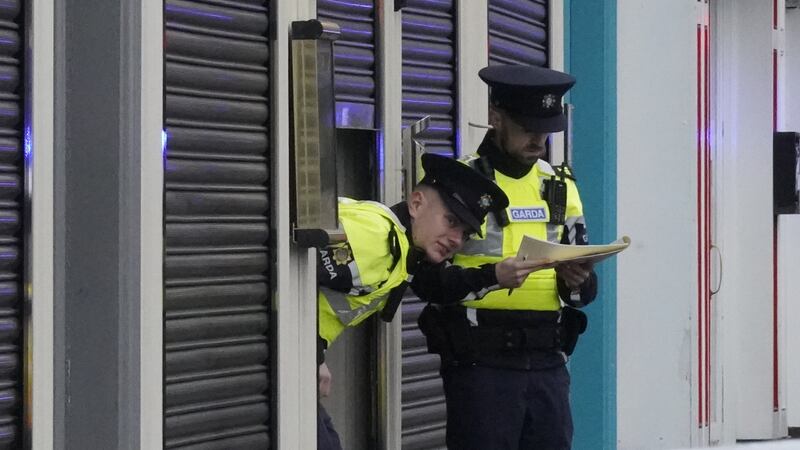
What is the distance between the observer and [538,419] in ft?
14.6

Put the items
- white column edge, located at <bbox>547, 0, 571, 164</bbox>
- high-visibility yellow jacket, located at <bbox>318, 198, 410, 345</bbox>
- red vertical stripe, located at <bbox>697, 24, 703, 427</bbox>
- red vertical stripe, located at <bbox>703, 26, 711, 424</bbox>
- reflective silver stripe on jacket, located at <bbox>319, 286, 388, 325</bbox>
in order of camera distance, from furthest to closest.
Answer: red vertical stripe, located at <bbox>703, 26, 711, 424</bbox> → red vertical stripe, located at <bbox>697, 24, 703, 427</bbox> → white column edge, located at <bbox>547, 0, 571, 164</bbox> → reflective silver stripe on jacket, located at <bbox>319, 286, 388, 325</bbox> → high-visibility yellow jacket, located at <bbox>318, 198, 410, 345</bbox>

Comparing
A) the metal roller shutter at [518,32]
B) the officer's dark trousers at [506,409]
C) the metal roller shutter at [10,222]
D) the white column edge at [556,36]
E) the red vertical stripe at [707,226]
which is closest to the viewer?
the metal roller shutter at [10,222]

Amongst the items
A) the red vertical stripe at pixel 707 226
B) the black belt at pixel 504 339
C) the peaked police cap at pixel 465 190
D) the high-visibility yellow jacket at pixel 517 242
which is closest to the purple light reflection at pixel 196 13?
the peaked police cap at pixel 465 190

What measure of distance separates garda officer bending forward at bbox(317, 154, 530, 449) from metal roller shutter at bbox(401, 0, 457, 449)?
670 mm

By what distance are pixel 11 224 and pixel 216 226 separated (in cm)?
67

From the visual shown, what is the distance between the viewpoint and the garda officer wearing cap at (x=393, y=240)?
4.11 meters

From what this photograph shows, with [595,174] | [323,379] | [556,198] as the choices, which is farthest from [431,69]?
[595,174]

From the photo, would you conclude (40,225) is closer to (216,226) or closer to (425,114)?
(216,226)

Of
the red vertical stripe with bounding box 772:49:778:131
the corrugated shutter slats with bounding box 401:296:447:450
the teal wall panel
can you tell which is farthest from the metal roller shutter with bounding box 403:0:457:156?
the red vertical stripe with bounding box 772:49:778:131

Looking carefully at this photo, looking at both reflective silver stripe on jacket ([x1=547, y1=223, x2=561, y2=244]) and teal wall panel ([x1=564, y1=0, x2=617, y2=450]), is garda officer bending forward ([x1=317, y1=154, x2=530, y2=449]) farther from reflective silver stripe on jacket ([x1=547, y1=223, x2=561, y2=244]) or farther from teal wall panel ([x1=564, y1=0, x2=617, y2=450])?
teal wall panel ([x1=564, y1=0, x2=617, y2=450])

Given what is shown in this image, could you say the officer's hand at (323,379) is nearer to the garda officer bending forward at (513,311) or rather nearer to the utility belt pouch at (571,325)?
the garda officer bending forward at (513,311)

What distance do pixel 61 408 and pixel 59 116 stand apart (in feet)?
2.27

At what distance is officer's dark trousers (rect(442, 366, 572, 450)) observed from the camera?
14.4 feet

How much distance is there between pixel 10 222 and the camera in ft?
11.2
